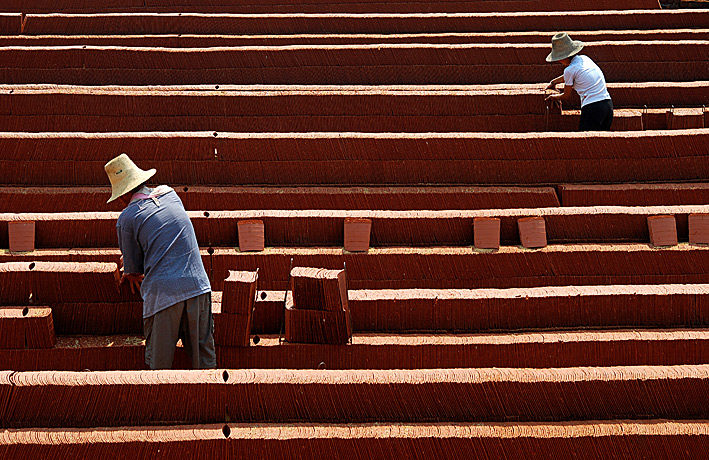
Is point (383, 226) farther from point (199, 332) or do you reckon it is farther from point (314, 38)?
point (314, 38)

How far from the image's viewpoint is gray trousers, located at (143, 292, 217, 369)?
3.51m

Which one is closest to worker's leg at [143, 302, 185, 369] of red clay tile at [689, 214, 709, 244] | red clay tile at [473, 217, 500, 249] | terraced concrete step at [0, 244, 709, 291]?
terraced concrete step at [0, 244, 709, 291]

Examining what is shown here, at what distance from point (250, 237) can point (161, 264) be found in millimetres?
928

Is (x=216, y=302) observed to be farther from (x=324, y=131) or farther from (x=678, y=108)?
(x=678, y=108)

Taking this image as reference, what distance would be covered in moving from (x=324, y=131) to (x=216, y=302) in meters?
1.90

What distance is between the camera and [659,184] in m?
4.98

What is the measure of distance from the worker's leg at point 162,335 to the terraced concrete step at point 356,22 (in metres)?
3.74

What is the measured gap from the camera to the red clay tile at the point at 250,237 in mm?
4352

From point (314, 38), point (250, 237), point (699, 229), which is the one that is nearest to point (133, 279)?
point (250, 237)

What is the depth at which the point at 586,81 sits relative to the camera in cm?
523

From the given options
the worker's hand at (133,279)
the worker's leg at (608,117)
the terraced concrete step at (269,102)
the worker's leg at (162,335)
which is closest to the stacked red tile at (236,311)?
the worker's leg at (162,335)

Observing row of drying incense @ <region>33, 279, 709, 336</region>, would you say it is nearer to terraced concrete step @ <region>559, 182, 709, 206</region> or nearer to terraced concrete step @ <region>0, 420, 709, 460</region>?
terraced concrete step @ <region>559, 182, 709, 206</region>

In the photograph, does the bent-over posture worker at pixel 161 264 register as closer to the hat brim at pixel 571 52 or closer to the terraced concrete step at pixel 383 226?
the terraced concrete step at pixel 383 226

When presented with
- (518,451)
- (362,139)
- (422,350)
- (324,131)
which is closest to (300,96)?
(324,131)
